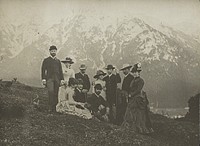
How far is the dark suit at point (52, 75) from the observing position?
20.0 feet

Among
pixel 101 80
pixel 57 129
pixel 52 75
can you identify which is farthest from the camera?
pixel 101 80

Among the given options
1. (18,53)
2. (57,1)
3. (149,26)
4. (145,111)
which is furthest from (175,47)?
(18,53)

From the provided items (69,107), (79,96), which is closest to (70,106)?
(69,107)

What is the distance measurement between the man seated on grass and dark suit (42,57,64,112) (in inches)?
20.5

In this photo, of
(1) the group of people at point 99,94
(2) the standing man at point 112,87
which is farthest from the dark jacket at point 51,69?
(2) the standing man at point 112,87

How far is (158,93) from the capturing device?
6309 millimetres

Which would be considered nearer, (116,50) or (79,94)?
(79,94)

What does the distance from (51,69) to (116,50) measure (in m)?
1.03

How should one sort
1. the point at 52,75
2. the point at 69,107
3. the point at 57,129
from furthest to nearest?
the point at 52,75 < the point at 69,107 < the point at 57,129

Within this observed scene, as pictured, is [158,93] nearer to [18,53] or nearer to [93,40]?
[93,40]

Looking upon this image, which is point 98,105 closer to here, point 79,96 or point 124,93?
point 79,96

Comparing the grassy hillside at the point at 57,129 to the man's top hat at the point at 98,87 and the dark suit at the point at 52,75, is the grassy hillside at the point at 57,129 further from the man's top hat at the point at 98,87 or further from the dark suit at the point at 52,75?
the man's top hat at the point at 98,87

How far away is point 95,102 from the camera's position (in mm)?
6184

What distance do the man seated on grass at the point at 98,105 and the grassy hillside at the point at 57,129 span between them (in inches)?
4.8
